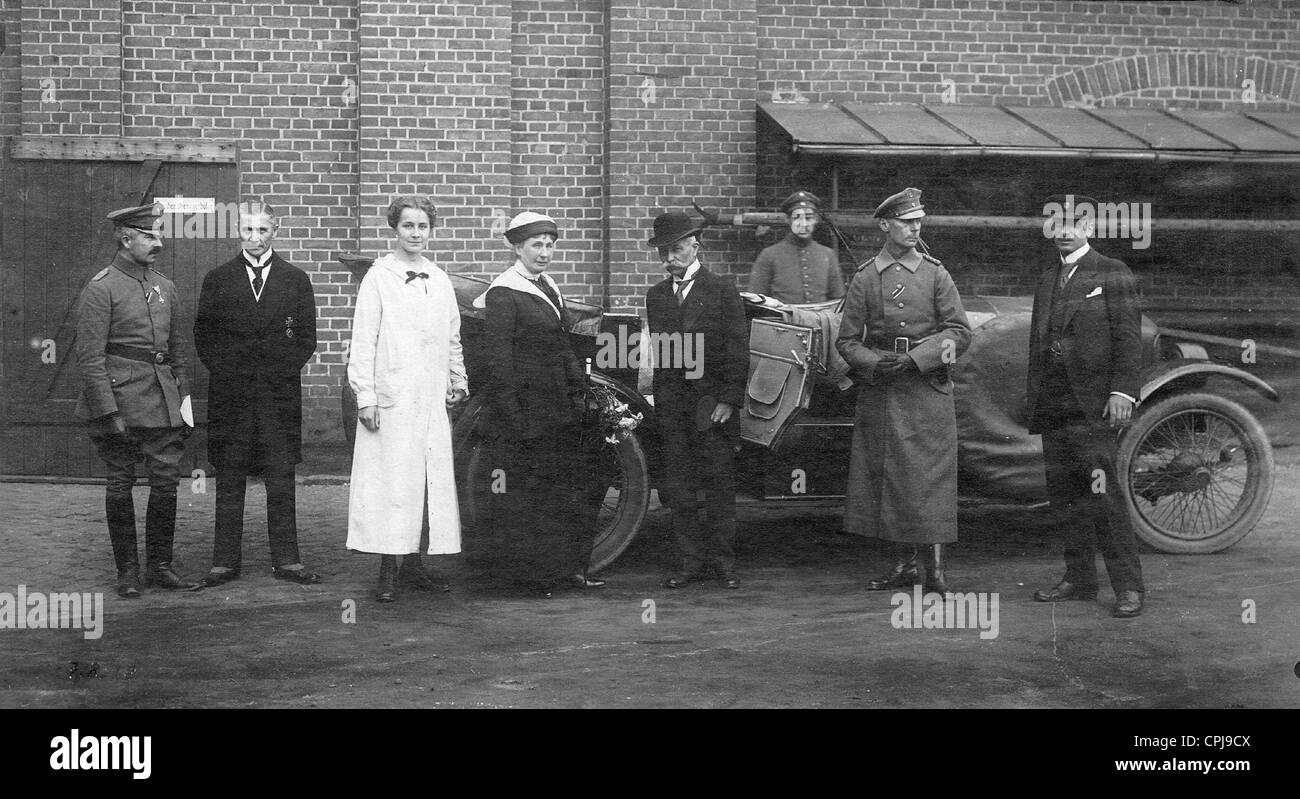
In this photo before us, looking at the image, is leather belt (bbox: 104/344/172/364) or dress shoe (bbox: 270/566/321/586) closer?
leather belt (bbox: 104/344/172/364)

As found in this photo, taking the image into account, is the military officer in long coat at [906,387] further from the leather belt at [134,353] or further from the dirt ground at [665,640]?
the leather belt at [134,353]

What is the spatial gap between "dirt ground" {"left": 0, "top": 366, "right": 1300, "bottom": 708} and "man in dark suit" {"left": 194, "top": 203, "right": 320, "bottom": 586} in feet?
0.77

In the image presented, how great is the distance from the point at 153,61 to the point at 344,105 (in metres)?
1.32

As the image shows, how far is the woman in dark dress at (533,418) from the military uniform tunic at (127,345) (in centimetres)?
150

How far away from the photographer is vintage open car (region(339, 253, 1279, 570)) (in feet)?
20.6

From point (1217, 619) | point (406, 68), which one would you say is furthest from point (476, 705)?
point (406, 68)

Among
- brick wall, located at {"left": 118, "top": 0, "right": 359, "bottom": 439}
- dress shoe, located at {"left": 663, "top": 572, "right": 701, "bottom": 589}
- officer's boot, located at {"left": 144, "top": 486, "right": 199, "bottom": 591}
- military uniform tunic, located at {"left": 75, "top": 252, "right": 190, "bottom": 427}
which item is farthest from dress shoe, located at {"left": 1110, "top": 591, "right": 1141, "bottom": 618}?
brick wall, located at {"left": 118, "top": 0, "right": 359, "bottom": 439}

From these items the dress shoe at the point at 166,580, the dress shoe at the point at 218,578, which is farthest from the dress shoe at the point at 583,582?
the dress shoe at the point at 166,580

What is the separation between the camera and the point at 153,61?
9.13 meters

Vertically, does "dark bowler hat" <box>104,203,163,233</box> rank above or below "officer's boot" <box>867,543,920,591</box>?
above

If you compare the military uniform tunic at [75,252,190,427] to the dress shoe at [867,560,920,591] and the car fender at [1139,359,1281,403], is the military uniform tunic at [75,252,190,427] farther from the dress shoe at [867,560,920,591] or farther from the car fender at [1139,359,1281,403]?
the car fender at [1139,359,1281,403]

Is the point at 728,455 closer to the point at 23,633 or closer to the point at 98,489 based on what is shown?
the point at 23,633

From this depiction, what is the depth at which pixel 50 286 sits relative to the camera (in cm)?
885
